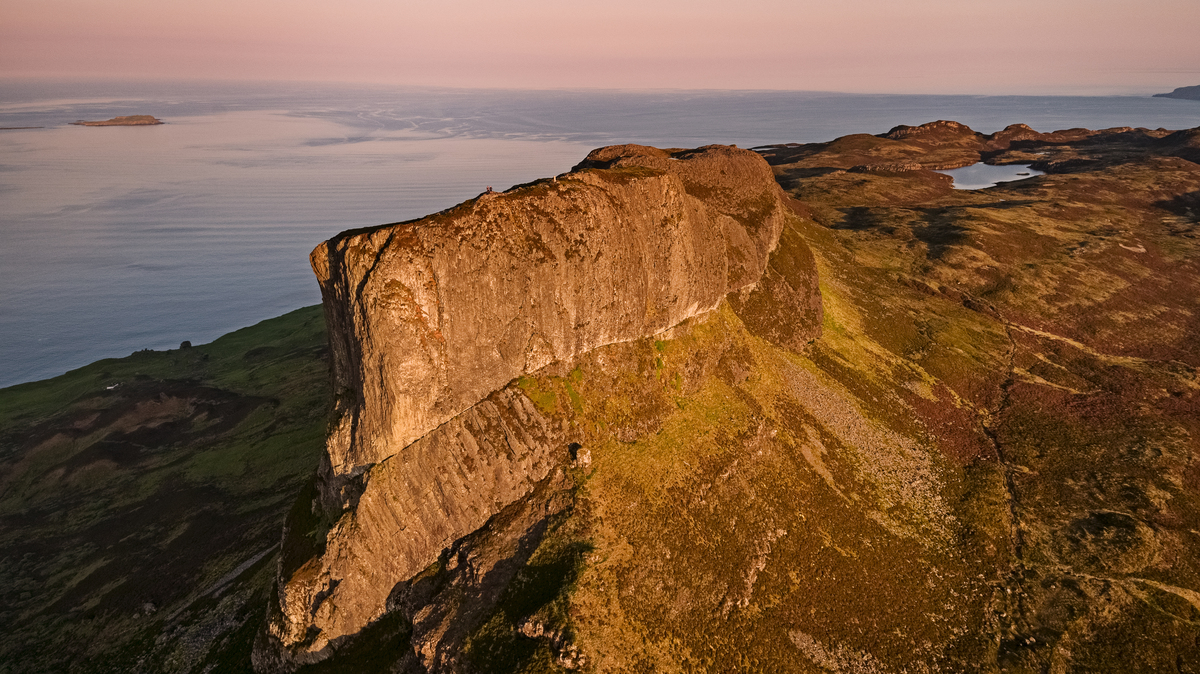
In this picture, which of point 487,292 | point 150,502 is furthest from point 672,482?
point 150,502

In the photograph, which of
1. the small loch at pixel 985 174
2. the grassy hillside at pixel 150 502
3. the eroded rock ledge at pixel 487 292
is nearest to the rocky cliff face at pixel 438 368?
the eroded rock ledge at pixel 487 292

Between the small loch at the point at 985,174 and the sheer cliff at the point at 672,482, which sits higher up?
the small loch at the point at 985,174

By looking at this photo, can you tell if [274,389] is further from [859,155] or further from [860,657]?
[859,155]

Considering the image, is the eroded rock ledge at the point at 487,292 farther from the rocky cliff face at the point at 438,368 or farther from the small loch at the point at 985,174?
the small loch at the point at 985,174

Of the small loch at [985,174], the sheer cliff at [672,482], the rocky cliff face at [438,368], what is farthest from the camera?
the small loch at [985,174]

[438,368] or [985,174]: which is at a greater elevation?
[985,174]

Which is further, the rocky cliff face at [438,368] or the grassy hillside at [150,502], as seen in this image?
the grassy hillside at [150,502]

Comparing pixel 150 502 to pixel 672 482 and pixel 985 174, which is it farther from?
pixel 985 174
